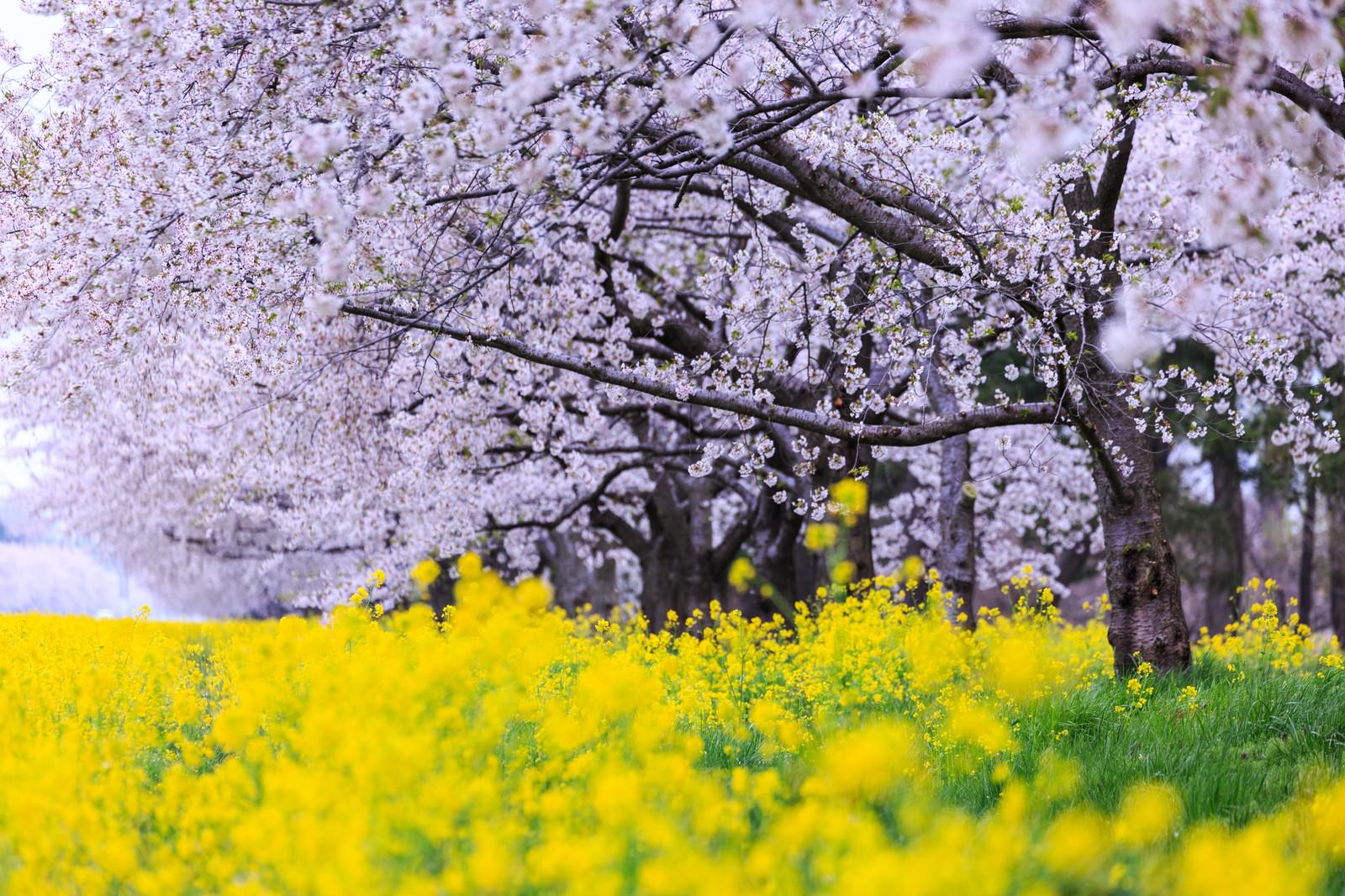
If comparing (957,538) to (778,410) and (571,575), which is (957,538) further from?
(571,575)

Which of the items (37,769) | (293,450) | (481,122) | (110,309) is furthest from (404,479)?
(37,769)

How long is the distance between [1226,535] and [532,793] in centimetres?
2104

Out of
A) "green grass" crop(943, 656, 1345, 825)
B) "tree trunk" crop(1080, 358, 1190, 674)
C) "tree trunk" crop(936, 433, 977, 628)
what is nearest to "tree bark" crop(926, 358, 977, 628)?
"tree trunk" crop(936, 433, 977, 628)

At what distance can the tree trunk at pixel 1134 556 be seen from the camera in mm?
8102

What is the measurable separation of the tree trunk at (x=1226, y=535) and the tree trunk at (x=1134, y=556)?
568 inches

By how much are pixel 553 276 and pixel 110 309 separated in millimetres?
6015

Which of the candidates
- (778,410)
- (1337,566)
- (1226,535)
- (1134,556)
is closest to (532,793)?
(778,410)

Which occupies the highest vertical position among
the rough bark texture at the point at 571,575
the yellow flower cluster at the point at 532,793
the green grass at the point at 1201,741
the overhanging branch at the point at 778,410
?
the overhanging branch at the point at 778,410

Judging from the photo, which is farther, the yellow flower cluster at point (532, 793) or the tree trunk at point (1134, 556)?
the tree trunk at point (1134, 556)

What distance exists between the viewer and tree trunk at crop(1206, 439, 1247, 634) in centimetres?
2205

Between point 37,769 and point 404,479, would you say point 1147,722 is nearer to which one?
point 37,769

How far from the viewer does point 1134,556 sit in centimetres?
816

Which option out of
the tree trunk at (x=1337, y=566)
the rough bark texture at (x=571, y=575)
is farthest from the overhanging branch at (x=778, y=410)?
the tree trunk at (x=1337, y=566)

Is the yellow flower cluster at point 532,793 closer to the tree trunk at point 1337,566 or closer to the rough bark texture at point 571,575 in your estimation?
the rough bark texture at point 571,575
